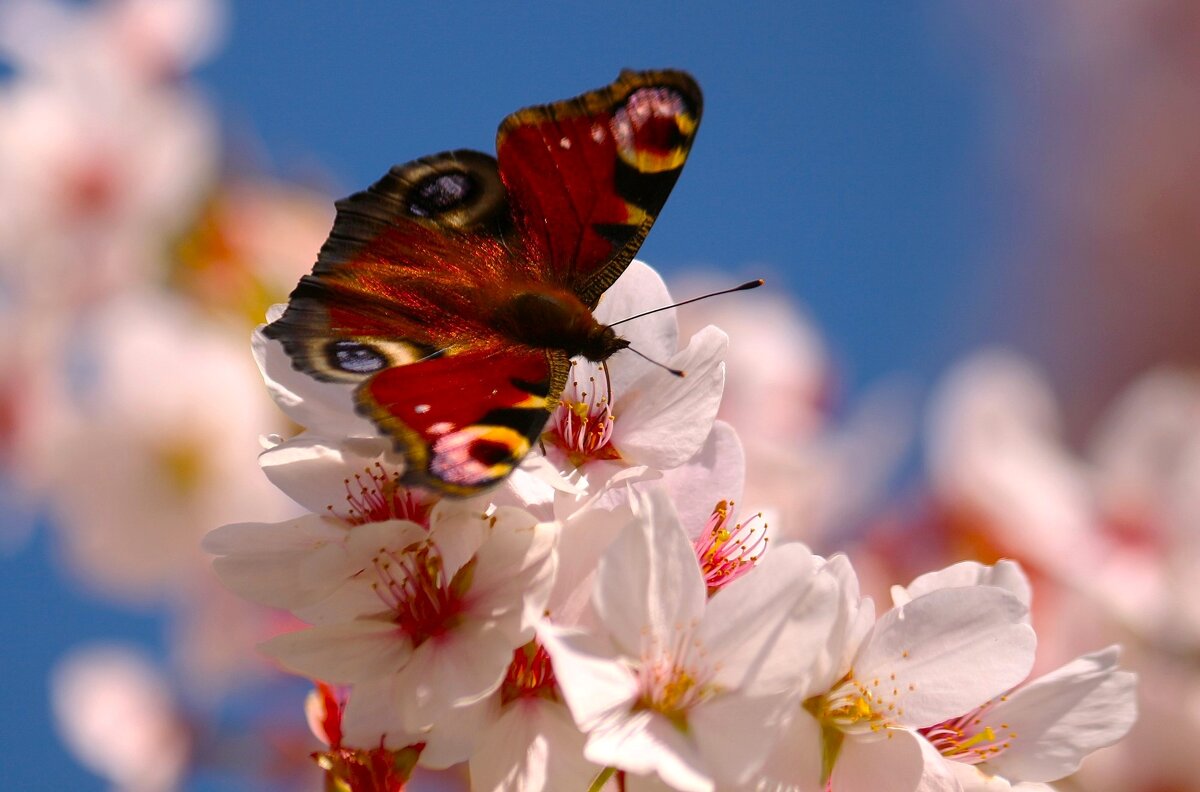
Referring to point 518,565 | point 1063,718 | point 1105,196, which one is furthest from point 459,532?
point 1105,196

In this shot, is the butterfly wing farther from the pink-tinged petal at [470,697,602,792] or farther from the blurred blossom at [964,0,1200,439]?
the blurred blossom at [964,0,1200,439]

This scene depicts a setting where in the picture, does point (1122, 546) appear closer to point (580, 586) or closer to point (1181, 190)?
point (580, 586)

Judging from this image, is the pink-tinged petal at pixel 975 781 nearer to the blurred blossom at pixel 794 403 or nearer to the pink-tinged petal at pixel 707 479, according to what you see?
the pink-tinged petal at pixel 707 479

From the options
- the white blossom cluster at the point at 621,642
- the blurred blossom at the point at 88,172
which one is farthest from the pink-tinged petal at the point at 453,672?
the blurred blossom at the point at 88,172

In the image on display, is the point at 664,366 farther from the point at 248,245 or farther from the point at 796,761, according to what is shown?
the point at 248,245

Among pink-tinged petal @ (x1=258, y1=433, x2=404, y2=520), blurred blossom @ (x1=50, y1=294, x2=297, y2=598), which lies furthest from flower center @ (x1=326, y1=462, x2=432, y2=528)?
blurred blossom @ (x1=50, y1=294, x2=297, y2=598)

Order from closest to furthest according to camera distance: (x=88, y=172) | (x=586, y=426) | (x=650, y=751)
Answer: (x=650, y=751) < (x=586, y=426) < (x=88, y=172)
